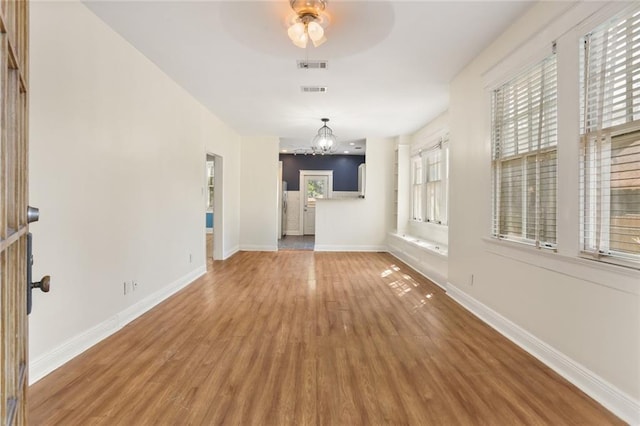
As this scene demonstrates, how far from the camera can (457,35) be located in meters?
2.74

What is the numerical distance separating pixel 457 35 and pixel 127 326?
12.7 ft

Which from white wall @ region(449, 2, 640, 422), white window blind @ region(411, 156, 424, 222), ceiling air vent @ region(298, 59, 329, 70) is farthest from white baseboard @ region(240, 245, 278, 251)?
ceiling air vent @ region(298, 59, 329, 70)

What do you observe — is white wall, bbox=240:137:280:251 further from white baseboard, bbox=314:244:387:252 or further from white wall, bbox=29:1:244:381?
white wall, bbox=29:1:244:381

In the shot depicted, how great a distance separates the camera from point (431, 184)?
5.78m

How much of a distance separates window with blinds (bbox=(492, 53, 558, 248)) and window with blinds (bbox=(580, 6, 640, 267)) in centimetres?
29

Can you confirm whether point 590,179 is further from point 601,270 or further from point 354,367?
point 354,367

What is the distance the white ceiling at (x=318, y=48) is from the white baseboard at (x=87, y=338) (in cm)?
244

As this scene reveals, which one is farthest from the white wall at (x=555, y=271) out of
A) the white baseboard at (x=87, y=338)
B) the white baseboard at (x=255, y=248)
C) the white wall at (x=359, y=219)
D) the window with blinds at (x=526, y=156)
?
the white baseboard at (x=255, y=248)

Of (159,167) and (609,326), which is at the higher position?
(159,167)

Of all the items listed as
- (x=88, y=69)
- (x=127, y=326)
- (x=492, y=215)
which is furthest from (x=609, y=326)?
(x=88, y=69)

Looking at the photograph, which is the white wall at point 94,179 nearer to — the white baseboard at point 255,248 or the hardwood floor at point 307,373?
the hardwood floor at point 307,373

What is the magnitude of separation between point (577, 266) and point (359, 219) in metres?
5.38

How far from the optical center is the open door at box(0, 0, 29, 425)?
759mm

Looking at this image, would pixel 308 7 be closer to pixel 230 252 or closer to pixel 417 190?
pixel 417 190
